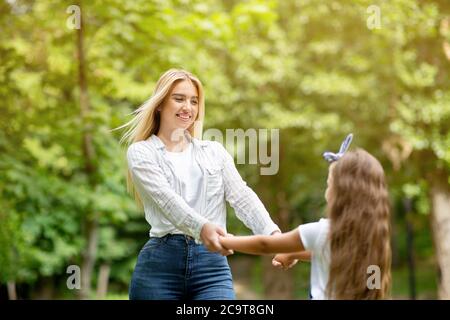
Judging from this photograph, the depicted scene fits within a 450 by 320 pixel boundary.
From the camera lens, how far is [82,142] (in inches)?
285

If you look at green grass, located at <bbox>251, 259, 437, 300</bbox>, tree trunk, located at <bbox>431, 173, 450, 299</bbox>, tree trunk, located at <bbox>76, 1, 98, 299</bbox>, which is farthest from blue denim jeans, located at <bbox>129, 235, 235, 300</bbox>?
green grass, located at <bbox>251, 259, 437, 300</bbox>

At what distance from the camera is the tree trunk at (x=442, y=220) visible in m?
9.39

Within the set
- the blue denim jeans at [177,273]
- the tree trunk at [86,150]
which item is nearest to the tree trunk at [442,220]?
the tree trunk at [86,150]

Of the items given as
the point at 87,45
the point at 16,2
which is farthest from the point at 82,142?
the point at 16,2

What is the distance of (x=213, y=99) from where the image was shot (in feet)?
36.2

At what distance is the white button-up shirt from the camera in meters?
2.92

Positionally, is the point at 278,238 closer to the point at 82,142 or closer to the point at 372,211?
the point at 372,211

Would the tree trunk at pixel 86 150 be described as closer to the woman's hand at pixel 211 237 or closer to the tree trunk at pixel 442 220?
the woman's hand at pixel 211 237

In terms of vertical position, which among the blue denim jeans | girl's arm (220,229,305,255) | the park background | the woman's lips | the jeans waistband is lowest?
the blue denim jeans

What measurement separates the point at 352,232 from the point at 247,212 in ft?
2.60

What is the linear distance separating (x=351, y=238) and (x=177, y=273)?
820 millimetres

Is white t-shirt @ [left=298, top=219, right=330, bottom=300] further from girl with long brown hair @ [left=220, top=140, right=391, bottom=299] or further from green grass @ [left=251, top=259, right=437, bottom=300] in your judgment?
green grass @ [left=251, top=259, right=437, bottom=300]

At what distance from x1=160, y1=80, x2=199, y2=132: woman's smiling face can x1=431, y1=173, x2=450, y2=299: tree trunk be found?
6.90 metres

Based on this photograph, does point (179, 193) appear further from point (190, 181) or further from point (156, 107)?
point (156, 107)
